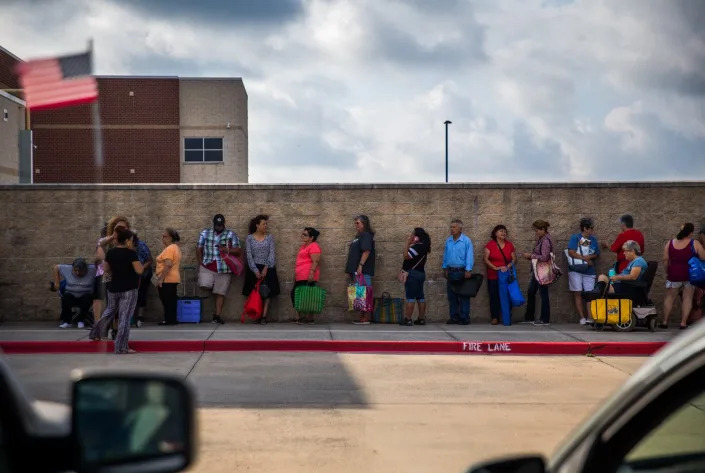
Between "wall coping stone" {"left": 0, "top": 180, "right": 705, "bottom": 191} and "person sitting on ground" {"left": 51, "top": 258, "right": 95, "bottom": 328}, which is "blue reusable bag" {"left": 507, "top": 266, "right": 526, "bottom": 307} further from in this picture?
"person sitting on ground" {"left": 51, "top": 258, "right": 95, "bottom": 328}

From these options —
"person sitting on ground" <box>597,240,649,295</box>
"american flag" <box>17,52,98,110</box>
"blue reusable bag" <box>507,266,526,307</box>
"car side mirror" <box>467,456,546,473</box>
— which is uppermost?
"american flag" <box>17,52,98,110</box>

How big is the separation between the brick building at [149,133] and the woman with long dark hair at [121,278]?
137ft

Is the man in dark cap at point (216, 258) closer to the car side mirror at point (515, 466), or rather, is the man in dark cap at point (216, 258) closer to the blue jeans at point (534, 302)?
the blue jeans at point (534, 302)

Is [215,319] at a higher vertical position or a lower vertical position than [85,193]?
lower

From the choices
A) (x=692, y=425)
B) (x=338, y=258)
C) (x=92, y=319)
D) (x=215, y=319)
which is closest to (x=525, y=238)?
(x=338, y=258)

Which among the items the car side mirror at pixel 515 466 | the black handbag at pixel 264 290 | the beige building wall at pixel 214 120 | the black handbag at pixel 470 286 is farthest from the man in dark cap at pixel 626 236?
the beige building wall at pixel 214 120

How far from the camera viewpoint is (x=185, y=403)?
197 cm

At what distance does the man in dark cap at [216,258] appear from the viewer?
18.6 metres

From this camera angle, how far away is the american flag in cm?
638

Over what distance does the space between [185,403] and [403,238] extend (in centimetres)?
1730

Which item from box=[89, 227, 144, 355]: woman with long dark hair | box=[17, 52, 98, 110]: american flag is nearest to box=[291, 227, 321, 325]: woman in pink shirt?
box=[89, 227, 144, 355]: woman with long dark hair

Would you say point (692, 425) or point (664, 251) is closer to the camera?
point (692, 425)

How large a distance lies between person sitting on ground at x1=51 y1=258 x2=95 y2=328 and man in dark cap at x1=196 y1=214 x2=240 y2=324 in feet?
6.74

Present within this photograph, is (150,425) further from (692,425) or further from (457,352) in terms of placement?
(457,352)
